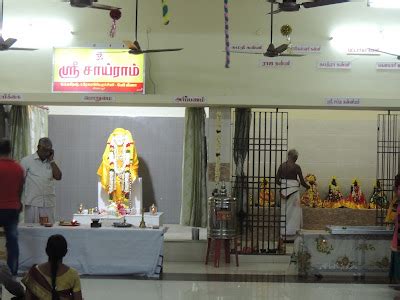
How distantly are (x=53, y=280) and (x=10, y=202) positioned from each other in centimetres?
278

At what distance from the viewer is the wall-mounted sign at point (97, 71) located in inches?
371

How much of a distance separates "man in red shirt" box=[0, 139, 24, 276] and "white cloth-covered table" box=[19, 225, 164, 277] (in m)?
0.55

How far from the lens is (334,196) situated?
11633mm

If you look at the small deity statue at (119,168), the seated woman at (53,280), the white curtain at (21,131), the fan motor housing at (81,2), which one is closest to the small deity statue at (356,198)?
the small deity statue at (119,168)

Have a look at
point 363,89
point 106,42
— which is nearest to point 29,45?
point 106,42

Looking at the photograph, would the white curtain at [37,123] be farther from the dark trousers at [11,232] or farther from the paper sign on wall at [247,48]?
the paper sign on wall at [247,48]

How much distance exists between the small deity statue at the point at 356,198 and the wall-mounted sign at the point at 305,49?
307 centimetres

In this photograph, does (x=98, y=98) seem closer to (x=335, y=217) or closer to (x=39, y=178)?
(x=39, y=178)

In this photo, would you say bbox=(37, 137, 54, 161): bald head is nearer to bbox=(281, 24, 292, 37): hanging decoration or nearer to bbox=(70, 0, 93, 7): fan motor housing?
bbox=(70, 0, 93, 7): fan motor housing

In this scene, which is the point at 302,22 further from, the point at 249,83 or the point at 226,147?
the point at 226,147

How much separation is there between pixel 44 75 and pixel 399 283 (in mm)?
5630

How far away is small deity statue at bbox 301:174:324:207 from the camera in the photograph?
11586 millimetres

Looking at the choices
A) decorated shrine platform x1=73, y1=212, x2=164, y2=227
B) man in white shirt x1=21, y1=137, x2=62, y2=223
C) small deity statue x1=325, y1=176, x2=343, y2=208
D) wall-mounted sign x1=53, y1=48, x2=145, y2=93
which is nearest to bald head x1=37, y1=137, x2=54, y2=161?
man in white shirt x1=21, y1=137, x2=62, y2=223

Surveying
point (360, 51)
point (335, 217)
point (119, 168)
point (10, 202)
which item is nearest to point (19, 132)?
point (119, 168)
